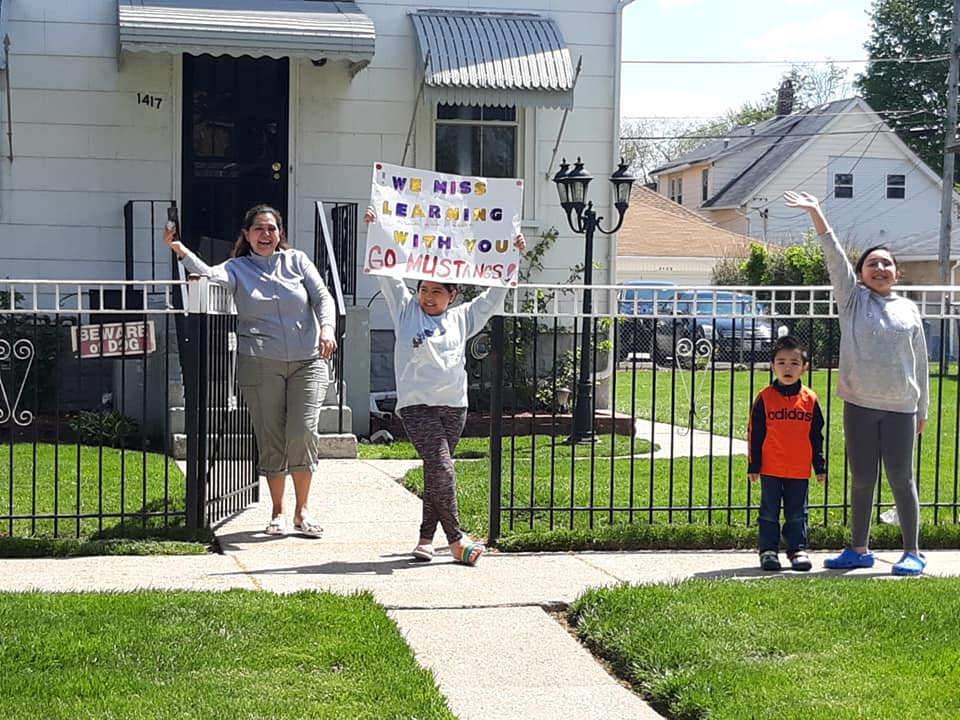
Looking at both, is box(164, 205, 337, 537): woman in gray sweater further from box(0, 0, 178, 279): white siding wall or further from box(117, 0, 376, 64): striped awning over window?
box(0, 0, 178, 279): white siding wall

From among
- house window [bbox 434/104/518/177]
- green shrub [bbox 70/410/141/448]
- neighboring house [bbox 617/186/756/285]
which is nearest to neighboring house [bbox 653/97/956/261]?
neighboring house [bbox 617/186/756/285]

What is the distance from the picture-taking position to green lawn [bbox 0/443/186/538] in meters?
8.14

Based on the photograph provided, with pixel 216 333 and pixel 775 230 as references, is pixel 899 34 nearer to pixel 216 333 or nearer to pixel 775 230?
pixel 775 230

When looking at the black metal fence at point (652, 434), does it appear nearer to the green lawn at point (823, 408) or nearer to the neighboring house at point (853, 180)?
the green lawn at point (823, 408)

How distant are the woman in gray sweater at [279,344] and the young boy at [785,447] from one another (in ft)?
8.05

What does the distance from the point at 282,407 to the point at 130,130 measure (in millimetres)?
7104

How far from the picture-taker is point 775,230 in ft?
161

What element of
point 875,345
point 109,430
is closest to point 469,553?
point 875,345

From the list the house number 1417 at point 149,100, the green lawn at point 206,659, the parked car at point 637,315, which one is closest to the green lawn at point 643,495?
the parked car at point 637,315

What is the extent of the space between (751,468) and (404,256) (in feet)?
7.06

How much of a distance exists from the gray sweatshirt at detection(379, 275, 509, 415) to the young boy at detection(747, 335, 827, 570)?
5.22 feet

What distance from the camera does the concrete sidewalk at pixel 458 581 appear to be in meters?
5.38

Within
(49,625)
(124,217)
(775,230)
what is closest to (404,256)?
(49,625)

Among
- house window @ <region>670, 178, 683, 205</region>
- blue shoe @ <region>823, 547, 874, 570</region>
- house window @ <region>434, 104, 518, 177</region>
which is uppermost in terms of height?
house window @ <region>670, 178, 683, 205</region>
